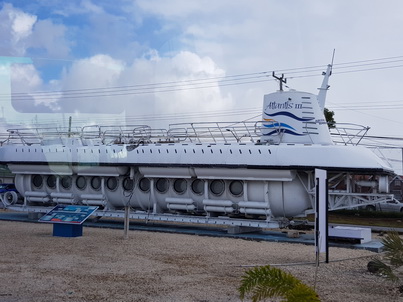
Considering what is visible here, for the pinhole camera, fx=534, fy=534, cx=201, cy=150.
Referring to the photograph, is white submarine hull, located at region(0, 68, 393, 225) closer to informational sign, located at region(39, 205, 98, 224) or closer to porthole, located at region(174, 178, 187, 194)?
porthole, located at region(174, 178, 187, 194)

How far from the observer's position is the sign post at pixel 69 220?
50.3ft

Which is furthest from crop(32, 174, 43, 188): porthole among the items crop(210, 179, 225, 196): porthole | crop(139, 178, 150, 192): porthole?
crop(210, 179, 225, 196): porthole

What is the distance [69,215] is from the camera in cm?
1573

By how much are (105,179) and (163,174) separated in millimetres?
3114

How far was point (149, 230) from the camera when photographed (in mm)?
18438

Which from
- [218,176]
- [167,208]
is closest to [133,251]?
[218,176]

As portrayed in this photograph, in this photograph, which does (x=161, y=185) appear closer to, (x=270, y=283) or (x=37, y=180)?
(x=37, y=180)

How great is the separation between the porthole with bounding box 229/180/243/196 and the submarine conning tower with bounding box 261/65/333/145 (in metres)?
1.77

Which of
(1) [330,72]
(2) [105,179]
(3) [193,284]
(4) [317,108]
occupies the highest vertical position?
(1) [330,72]

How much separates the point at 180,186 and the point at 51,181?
6.06 m

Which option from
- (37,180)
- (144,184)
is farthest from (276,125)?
(37,180)

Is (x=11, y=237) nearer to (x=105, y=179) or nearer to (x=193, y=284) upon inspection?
(x=105, y=179)

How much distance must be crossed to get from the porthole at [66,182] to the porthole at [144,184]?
127 inches

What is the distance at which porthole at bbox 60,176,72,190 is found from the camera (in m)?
21.5
